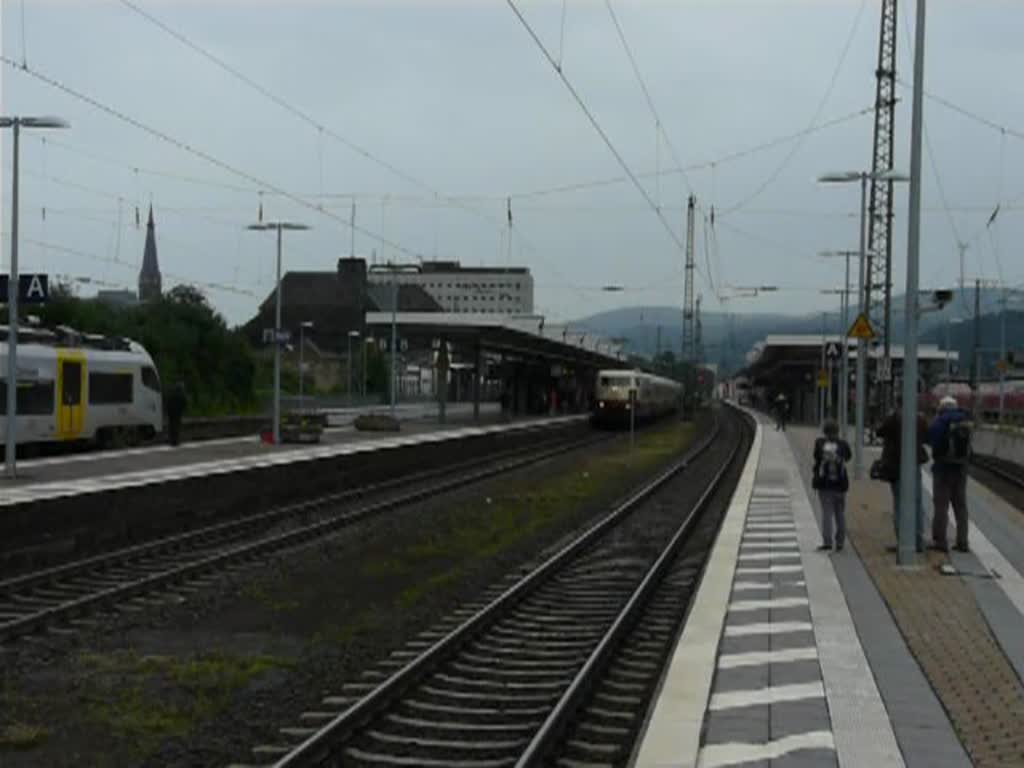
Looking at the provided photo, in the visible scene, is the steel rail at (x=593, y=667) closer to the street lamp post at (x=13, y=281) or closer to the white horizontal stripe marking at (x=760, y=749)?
the white horizontal stripe marking at (x=760, y=749)

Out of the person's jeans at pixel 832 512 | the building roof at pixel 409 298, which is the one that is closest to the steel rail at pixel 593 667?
the person's jeans at pixel 832 512

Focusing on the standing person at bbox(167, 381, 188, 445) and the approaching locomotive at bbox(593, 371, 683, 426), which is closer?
the standing person at bbox(167, 381, 188, 445)

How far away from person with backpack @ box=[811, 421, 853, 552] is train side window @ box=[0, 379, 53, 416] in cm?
1868

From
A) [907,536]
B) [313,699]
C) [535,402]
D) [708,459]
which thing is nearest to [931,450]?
[907,536]

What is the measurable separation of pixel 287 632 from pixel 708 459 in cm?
3634

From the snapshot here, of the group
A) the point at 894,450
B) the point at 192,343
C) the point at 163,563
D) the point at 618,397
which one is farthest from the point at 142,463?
the point at 618,397

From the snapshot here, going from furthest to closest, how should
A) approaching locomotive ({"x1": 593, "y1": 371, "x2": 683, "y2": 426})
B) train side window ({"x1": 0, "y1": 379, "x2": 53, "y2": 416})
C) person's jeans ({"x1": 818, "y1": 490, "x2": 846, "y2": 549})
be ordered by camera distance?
approaching locomotive ({"x1": 593, "y1": 371, "x2": 683, "y2": 426}), train side window ({"x1": 0, "y1": 379, "x2": 53, "y2": 416}), person's jeans ({"x1": 818, "y1": 490, "x2": 846, "y2": 549})

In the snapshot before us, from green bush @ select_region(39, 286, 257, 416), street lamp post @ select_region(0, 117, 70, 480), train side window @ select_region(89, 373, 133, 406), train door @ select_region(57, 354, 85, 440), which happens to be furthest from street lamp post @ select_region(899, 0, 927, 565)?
green bush @ select_region(39, 286, 257, 416)

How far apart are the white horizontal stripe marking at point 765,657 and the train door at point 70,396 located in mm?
24847

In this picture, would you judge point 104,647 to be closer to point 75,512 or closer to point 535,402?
point 75,512

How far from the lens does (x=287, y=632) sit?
13.3 metres

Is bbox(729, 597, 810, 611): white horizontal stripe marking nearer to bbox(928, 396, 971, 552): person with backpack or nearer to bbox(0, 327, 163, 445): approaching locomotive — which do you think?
bbox(928, 396, 971, 552): person with backpack

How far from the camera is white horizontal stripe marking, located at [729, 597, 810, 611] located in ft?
46.3

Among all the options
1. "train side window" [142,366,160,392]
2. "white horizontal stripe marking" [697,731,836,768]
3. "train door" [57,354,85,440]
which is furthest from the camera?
"train side window" [142,366,160,392]
